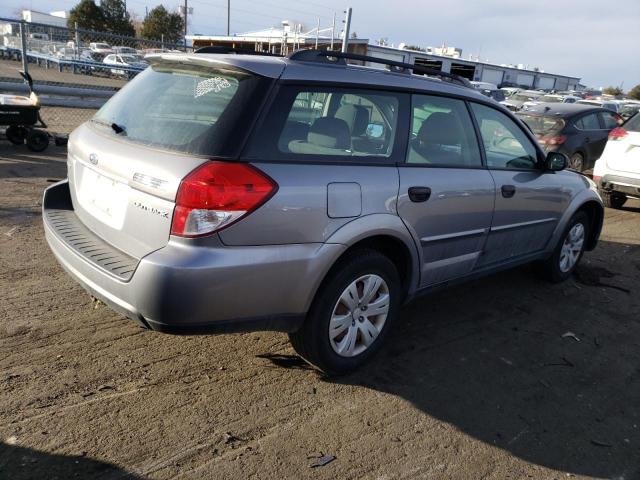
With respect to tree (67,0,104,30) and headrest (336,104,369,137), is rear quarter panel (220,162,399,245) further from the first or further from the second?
tree (67,0,104,30)

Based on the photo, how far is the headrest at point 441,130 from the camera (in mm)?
3664

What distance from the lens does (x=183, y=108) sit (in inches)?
117

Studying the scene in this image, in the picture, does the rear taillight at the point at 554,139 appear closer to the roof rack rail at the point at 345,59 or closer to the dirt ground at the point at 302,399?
the dirt ground at the point at 302,399

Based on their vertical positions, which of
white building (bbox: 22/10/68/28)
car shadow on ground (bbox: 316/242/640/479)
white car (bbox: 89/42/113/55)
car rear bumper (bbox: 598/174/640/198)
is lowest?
car shadow on ground (bbox: 316/242/640/479)

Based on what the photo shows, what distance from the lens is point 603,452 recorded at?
2.92m

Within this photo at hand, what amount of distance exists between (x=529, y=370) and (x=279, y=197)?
2.16 metres

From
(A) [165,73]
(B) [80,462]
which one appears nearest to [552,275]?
(A) [165,73]

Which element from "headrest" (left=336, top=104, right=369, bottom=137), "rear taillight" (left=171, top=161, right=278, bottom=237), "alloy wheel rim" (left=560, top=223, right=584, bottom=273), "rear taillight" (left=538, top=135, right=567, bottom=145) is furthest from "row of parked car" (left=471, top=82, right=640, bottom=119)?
"rear taillight" (left=171, top=161, right=278, bottom=237)

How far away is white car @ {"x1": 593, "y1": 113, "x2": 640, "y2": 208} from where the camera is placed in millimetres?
8078

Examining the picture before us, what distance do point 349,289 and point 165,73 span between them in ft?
5.58

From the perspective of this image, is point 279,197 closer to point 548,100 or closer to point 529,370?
point 529,370

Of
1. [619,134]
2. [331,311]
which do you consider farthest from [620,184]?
[331,311]

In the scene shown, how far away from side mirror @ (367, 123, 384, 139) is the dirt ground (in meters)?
1.45

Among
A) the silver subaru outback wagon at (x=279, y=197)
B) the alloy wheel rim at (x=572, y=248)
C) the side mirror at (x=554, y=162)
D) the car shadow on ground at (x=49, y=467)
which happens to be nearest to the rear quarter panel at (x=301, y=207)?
the silver subaru outback wagon at (x=279, y=197)
